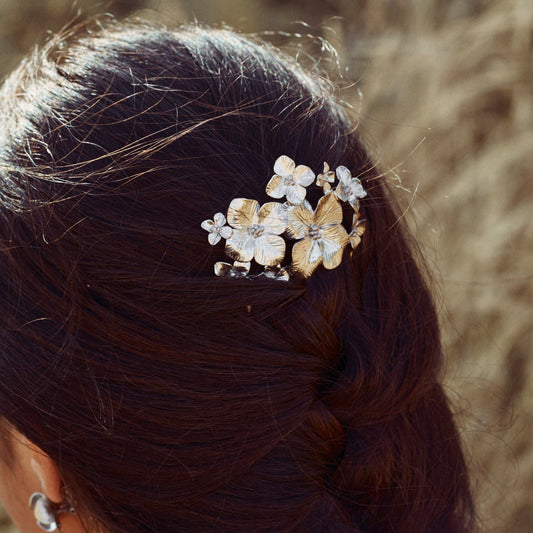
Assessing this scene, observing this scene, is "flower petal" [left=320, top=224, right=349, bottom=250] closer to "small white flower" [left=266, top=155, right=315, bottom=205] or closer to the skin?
"small white flower" [left=266, top=155, right=315, bottom=205]

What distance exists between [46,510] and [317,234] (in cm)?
46

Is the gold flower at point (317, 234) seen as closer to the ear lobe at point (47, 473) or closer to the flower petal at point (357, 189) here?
the flower petal at point (357, 189)

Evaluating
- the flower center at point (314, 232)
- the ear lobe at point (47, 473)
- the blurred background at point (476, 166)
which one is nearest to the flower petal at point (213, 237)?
the flower center at point (314, 232)

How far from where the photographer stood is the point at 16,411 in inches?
31.1

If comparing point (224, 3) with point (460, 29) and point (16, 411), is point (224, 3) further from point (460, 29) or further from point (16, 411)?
point (16, 411)

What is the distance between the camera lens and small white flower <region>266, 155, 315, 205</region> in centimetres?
76

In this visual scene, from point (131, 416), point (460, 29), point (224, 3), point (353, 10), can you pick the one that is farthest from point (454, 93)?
point (131, 416)

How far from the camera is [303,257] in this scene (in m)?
0.77

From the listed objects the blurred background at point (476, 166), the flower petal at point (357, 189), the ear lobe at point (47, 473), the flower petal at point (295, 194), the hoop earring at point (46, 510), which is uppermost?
the flower petal at point (295, 194)

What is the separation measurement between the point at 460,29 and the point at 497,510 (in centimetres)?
136

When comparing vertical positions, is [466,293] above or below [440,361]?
below

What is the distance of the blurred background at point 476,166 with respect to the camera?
75.8 inches

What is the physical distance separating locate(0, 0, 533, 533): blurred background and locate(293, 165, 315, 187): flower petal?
114 centimetres

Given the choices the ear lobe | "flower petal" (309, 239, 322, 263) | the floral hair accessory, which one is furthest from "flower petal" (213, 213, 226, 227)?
the ear lobe
